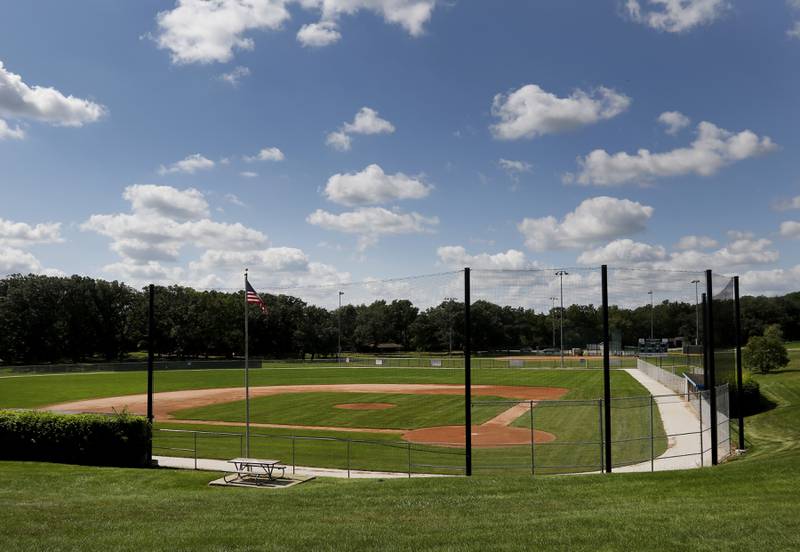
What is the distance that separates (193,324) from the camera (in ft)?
265

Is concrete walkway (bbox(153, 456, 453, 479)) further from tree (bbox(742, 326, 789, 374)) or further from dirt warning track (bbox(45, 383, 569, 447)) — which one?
tree (bbox(742, 326, 789, 374))

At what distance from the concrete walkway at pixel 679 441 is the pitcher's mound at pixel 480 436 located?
187 inches

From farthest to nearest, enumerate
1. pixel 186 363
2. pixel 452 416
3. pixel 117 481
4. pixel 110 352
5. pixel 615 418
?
pixel 110 352 → pixel 186 363 → pixel 452 416 → pixel 615 418 → pixel 117 481

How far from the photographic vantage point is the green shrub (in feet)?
58.5

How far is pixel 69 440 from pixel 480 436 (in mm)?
14918

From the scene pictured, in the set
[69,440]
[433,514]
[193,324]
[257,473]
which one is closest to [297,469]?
[257,473]

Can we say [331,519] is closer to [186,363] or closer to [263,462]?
[263,462]

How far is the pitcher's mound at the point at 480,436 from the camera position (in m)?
23.9

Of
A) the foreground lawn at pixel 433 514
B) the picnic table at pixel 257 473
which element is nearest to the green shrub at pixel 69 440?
the foreground lawn at pixel 433 514

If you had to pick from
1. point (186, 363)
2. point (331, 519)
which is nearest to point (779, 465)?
point (331, 519)

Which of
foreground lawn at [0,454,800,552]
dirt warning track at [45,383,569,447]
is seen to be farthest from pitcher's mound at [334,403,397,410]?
foreground lawn at [0,454,800,552]

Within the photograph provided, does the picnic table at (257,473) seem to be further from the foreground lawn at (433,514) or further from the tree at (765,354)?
the tree at (765,354)

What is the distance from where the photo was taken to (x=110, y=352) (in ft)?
322

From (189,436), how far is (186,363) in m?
50.8
